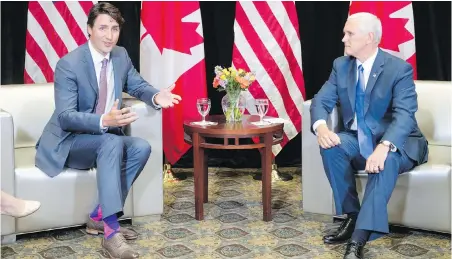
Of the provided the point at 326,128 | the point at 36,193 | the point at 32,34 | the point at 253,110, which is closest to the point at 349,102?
the point at 326,128

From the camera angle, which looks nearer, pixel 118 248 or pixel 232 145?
pixel 118 248

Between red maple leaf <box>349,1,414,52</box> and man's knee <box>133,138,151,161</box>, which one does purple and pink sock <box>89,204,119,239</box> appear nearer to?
Answer: man's knee <box>133,138,151,161</box>

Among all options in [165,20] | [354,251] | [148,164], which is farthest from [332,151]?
[165,20]

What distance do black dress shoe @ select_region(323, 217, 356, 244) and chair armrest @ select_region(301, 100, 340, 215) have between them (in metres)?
0.32

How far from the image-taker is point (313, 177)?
4.55 m

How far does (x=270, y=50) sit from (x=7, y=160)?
2140mm

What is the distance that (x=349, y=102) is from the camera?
167 inches

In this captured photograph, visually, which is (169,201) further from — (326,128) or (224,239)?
(326,128)

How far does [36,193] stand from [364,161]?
1.76 m

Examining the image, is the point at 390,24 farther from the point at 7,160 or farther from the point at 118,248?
the point at 7,160

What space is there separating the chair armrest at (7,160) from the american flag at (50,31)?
65.6 inches

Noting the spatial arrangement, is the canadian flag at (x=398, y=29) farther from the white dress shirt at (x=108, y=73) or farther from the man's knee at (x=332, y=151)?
the white dress shirt at (x=108, y=73)

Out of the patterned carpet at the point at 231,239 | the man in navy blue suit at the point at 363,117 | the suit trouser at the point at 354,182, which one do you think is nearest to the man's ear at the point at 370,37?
the man in navy blue suit at the point at 363,117

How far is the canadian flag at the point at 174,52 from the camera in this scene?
5.51 meters
